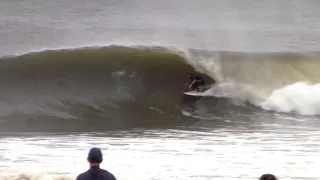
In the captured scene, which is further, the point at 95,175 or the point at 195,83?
the point at 195,83

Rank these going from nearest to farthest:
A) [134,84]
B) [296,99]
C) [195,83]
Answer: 1. [296,99]
2. [195,83]
3. [134,84]

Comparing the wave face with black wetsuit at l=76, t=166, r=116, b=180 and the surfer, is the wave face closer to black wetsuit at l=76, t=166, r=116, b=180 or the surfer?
the surfer

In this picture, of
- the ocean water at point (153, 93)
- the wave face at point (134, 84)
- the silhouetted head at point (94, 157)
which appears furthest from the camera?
the wave face at point (134, 84)


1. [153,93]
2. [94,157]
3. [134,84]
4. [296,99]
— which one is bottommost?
[94,157]

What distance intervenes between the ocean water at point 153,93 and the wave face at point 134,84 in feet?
0.10

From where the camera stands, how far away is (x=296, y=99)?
13867 mm

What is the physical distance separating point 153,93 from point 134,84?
884 millimetres

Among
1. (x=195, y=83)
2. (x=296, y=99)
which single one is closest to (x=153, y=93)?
(x=195, y=83)

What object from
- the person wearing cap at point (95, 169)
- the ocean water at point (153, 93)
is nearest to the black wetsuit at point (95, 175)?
the person wearing cap at point (95, 169)

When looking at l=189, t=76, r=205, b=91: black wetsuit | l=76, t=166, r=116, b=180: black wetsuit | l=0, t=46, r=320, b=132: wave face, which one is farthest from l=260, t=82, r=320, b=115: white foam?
l=76, t=166, r=116, b=180: black wetsuit

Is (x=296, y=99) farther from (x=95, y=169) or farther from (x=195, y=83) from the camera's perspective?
(x=95, y=169)

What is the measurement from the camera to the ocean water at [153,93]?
353 inches

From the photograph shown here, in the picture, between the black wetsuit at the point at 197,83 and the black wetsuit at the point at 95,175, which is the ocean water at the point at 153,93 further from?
the black wetsuit at the point at 95,175

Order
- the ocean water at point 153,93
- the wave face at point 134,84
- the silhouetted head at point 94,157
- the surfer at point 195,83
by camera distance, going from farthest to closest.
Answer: the surfer at point 195,83 < the wave face at point 134,84 < the ocean water at point 153,93 < the silhouetted head at point 94,157
